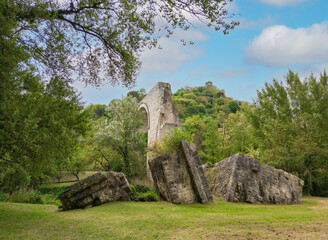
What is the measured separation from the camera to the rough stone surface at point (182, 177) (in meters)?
8.13

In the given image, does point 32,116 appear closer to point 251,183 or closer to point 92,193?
point 92,193

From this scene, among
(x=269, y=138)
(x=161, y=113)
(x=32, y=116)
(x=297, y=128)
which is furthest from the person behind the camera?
(x=161, y=113)

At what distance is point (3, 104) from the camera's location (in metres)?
5.04

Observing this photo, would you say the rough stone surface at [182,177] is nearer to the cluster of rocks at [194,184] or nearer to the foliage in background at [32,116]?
the cluster of rocks at [194,184]

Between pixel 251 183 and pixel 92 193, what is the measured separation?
20.5 feet

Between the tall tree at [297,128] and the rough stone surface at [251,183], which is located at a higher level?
the tall tree at [297,128]

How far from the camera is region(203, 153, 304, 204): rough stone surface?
9.56 metres

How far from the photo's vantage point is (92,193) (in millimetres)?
8297

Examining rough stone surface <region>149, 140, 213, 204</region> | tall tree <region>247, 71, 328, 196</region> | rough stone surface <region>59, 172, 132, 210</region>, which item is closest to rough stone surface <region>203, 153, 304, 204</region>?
rough stone surface <region>149, 140, 213, 204</region>

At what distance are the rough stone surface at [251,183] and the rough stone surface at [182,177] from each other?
1638 millimetres

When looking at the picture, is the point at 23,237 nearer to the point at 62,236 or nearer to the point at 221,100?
the point at 62,236

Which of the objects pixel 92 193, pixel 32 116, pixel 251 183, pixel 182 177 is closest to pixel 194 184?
pixel 182 177

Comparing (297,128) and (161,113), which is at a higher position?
(161,113)

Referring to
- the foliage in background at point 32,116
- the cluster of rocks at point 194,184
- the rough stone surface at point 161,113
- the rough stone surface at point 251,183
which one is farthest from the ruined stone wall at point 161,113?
the foliage in background at point 32,116
